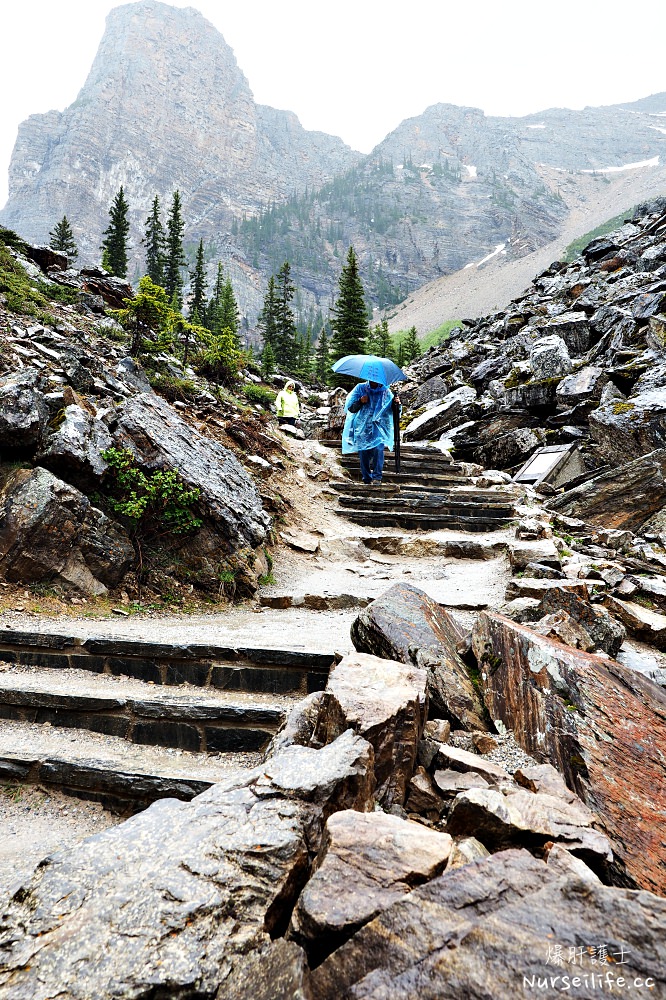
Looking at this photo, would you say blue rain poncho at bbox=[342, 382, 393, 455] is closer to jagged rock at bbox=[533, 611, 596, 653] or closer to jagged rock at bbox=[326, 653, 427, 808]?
jagged rock at bbox=[533, 611, 596, 653]

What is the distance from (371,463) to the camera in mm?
10703

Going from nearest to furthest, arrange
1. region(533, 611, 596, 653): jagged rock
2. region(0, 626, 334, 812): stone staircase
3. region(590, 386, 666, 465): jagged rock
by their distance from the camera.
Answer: region(0, 626, 334, 812): stone staircase → region(533, 611, 596, 653): jagged rock → region(590, 386, 666, 465): jagged rock

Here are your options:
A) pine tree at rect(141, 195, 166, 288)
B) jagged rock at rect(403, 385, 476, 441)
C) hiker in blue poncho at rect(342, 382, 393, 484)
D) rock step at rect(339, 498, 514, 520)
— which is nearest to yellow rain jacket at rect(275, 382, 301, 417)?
jagged rock at rect(403, 385, 476, 441)

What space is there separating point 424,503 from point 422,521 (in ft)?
1.70

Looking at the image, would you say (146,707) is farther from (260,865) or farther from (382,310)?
(382,310)

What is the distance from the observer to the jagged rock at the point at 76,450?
5586 mm

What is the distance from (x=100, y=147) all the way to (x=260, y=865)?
714 feet

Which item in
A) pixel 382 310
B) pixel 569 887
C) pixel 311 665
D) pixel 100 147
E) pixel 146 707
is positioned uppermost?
pixel 100 147

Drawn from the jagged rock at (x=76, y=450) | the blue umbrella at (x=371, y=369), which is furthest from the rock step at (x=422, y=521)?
the jagged rock at (x=76, y=450)

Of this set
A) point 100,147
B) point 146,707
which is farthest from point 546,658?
point 100,147

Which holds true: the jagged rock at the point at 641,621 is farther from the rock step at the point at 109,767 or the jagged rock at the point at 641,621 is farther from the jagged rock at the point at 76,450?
the jagged rock at the point at 76,450

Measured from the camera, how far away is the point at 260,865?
172 cm

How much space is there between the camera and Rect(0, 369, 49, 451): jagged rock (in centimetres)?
545

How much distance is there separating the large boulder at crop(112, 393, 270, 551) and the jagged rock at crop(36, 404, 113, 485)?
10.1 inches
